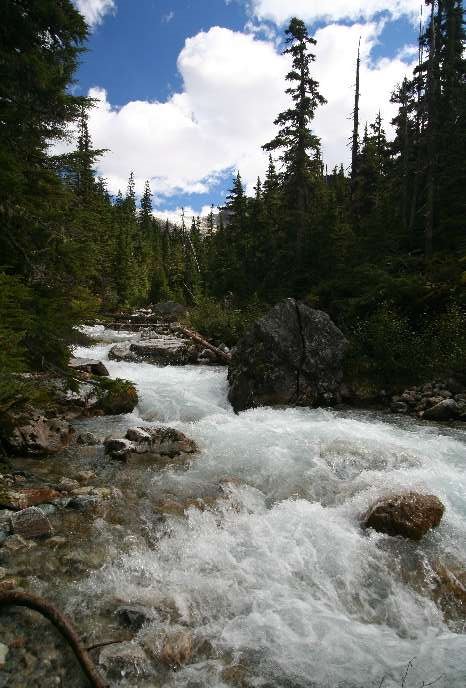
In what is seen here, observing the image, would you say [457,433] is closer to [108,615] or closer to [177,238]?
[108,615]

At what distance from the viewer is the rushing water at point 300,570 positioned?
3633mm

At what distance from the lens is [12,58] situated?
6.86 m

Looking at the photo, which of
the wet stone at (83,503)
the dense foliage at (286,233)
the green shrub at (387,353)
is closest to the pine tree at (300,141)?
the dense foliage at (286,233)

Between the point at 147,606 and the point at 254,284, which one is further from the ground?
the point at 254,284

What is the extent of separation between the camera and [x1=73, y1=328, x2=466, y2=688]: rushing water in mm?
3633

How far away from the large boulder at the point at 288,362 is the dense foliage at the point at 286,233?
4.34 ft

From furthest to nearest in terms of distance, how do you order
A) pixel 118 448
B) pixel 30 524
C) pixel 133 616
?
pixel 118 448 → pixel 30 524 → pixel 133 616

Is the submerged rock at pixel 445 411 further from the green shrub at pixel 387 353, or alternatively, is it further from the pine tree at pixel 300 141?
the pine tree at pixel 300 141

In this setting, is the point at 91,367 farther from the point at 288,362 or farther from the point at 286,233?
the point at 286,233

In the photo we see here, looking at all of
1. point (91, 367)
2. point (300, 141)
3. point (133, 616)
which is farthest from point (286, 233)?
point (133, 616)

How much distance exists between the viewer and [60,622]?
3.49m

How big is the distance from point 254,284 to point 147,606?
1122 inches

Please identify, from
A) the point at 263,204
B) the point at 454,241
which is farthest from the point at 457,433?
the point at 263,204

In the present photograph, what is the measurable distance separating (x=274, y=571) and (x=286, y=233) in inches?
986
